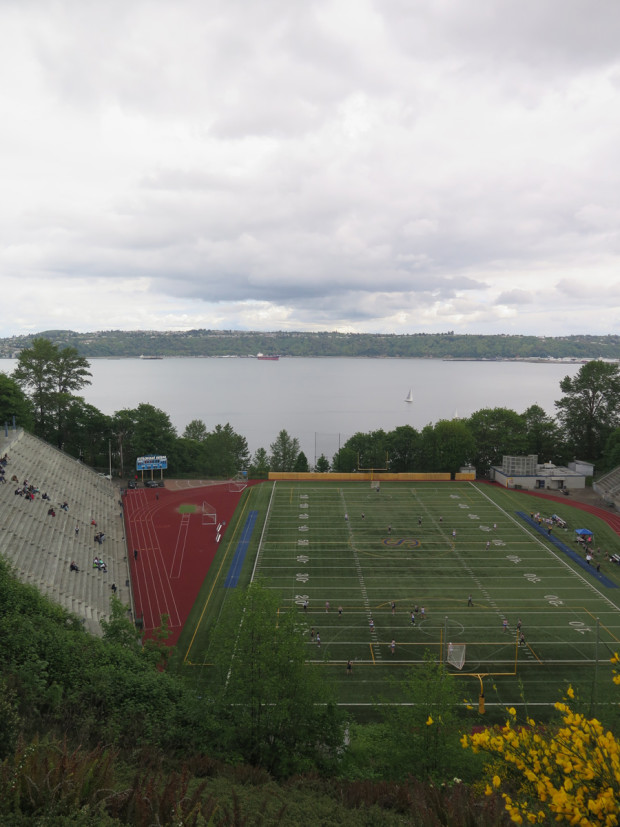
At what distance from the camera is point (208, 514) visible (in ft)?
166

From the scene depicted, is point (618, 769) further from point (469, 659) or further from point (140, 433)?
point (140, 433)

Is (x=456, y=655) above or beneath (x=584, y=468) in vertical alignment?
beneath

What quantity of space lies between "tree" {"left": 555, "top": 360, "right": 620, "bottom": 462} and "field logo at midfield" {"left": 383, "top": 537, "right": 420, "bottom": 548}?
3938 cm

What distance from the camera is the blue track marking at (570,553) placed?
37.3 metres

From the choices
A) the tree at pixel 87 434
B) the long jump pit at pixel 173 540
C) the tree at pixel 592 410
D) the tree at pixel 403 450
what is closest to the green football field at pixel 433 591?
the long jump pit at pixel 173 540

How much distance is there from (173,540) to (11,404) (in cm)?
2714

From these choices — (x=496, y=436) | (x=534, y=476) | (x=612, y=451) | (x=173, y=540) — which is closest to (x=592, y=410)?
(x=612, y=451)

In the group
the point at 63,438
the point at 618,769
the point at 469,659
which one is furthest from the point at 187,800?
the point at 63,438

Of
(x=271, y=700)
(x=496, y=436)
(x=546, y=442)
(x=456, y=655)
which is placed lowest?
(x=456, y=655)

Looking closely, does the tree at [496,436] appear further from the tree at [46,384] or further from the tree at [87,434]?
the tree at [46,384]

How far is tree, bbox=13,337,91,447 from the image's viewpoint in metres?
65.2

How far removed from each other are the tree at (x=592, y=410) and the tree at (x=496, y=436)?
26.0 feet

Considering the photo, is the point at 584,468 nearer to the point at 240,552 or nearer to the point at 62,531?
the point at 240,552

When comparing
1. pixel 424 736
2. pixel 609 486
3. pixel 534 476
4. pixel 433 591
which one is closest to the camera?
pixel 424 736
